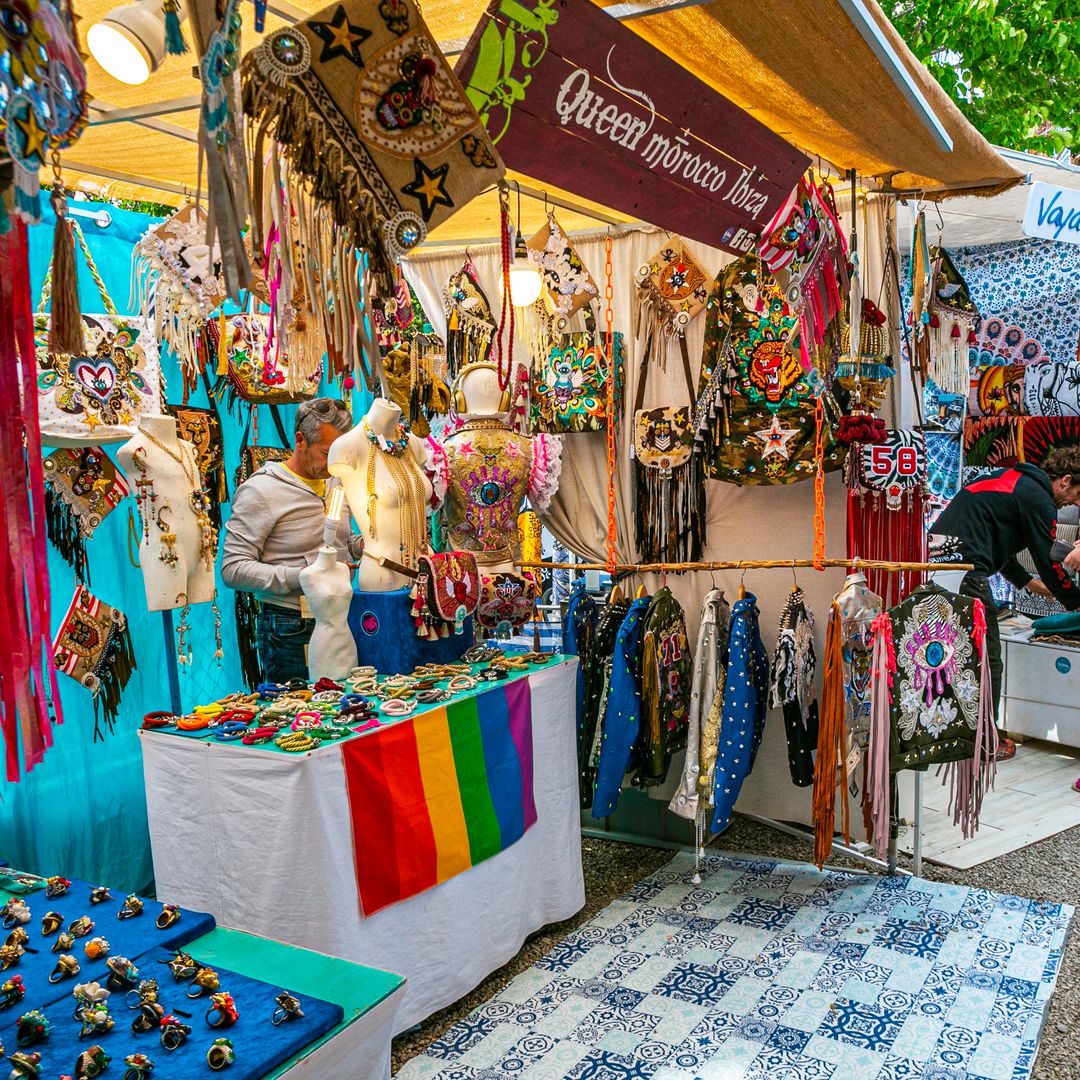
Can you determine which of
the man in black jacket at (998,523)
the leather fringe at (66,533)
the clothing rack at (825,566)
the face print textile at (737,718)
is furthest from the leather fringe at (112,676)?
the man in black jacket at (998,523)

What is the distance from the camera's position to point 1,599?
37.3 inches

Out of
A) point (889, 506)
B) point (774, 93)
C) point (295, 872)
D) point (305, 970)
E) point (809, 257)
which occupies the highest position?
point (774, 93)

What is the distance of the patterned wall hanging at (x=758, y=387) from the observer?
338 centimetres

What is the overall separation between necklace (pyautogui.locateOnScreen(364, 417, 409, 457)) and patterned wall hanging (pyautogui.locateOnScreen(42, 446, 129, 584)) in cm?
90

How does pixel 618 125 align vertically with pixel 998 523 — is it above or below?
above

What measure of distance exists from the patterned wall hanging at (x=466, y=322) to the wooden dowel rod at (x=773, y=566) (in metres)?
0.94

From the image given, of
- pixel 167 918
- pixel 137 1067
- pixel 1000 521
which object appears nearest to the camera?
pixel 137 1067

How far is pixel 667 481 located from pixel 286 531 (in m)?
1.51

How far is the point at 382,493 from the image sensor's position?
2.89 m

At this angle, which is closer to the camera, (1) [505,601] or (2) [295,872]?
(2) [295,872]

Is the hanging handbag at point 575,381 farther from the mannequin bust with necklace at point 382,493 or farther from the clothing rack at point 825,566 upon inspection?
the mannequin bust with necklace at point 382,493

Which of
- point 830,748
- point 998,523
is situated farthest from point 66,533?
point 998,523

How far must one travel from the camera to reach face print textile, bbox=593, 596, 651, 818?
3404 millimetres

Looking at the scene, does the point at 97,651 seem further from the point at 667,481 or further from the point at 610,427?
the point at 667,481
